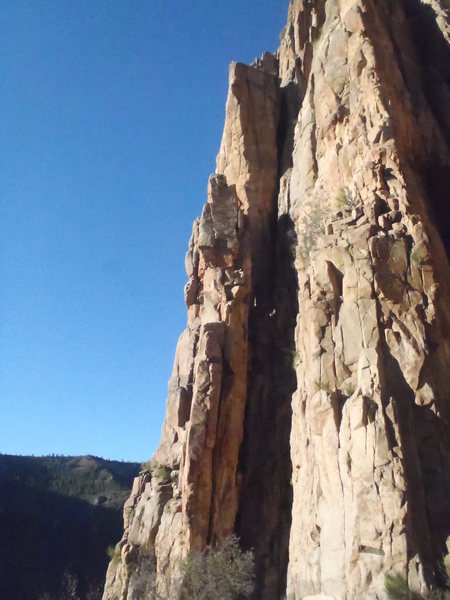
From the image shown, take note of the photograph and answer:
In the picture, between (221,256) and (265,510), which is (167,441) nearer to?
(265,510)

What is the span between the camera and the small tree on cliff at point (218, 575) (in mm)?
23609

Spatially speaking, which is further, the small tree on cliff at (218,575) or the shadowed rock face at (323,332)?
the small tree on cliff at (218,575)

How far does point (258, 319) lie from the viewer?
33.0 meters

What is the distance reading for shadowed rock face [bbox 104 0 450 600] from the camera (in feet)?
56.5

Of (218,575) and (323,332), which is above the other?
(323,332)

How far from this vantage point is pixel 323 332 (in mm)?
21672

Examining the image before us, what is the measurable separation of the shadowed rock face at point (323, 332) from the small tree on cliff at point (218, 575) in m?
0.80

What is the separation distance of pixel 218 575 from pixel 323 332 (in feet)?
37.1

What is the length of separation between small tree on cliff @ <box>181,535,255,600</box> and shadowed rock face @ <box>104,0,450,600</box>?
80 centimetres

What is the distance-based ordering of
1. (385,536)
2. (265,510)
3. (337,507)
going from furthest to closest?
(265,510) → (337,507) → (385,536)

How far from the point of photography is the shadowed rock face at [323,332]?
678 inches

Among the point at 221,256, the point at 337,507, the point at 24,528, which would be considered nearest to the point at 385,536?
the point at 337,507

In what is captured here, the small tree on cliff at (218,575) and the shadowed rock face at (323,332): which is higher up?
the shadowed rock face at (323,332)

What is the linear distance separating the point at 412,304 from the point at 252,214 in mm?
17413
